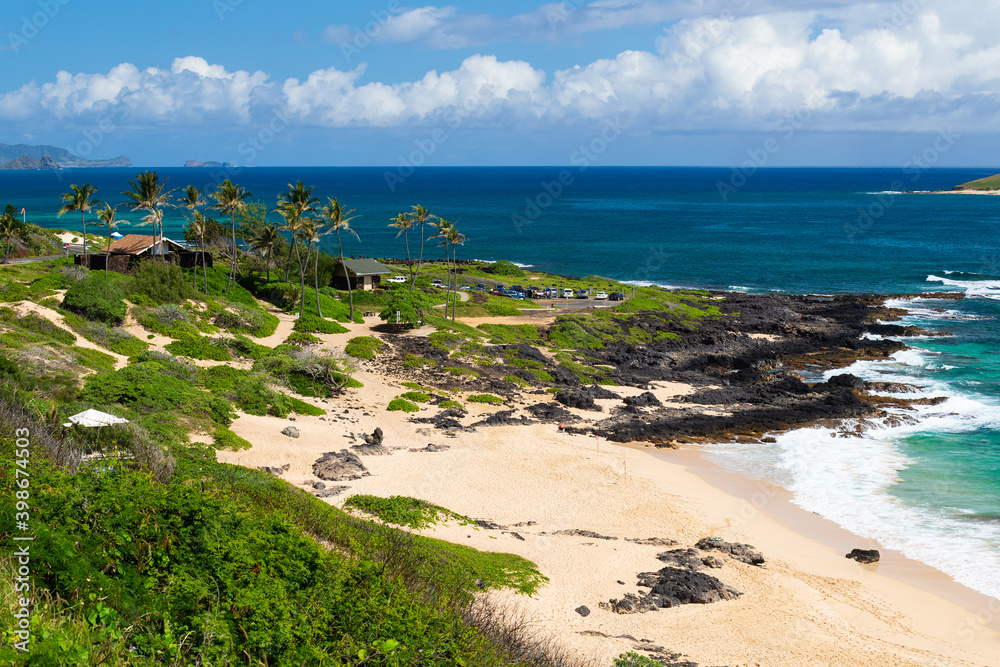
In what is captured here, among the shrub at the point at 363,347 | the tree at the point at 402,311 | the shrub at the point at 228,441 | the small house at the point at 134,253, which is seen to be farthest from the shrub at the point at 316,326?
the shrub at the point at 228,441

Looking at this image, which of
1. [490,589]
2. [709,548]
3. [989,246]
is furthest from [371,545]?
[989,246]

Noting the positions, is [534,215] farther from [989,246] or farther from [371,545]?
[371,545]

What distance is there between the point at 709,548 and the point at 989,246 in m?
125

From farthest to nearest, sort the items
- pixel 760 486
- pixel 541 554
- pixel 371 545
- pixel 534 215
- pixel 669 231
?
pixel 534 215, pixel 669 231, pixel 760 486, pixel 541 554, pixel 371 545

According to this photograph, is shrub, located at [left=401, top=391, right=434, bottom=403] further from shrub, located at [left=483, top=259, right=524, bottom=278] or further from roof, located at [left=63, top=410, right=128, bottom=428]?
shrub, located at [left=483, top=259, right=524, bottom=278]

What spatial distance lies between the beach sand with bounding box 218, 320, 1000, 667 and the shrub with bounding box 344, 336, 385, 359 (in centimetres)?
706

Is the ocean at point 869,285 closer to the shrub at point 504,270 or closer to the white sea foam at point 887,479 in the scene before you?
the white sea foam at point 887,479

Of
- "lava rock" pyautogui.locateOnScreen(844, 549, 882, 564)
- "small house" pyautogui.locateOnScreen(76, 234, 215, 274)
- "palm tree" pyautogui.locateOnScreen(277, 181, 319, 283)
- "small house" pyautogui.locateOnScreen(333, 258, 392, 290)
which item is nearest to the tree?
"palm tree" pyautogui.locateOnScreen(277, 181, 319, 283)

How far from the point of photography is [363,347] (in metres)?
47.7

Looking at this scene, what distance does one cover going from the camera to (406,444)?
34.4 m

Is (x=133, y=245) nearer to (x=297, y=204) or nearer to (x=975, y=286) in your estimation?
(x=297, y=204)

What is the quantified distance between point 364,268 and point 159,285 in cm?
2397

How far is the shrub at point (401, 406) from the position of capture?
1540 inches

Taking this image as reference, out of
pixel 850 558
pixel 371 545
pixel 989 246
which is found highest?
pixel 989 246
